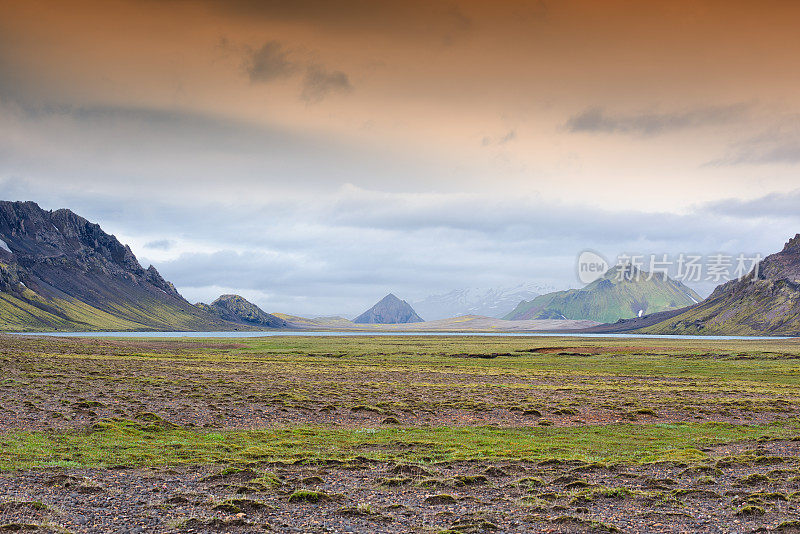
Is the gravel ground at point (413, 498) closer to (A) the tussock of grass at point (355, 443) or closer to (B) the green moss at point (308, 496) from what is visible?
(B) the green moss at point (308, 496)

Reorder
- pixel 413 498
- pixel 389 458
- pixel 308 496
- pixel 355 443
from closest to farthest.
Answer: pixel 308 496 → pixel 413 498 → pixel 389 458 → pixel 355 443

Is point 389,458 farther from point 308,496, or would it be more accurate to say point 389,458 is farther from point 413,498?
point 308,496

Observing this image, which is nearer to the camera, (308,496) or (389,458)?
(308,496)

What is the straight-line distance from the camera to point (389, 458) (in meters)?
28.1

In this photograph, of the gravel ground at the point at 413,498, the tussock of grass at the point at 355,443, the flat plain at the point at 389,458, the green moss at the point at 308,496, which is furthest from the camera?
the tussock of grass at the point at 355,443

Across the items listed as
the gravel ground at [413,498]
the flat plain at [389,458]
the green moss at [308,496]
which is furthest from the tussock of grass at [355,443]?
the green moss at [308,496]

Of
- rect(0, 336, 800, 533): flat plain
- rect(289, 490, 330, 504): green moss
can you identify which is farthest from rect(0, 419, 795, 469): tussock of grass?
rect(289, 490, 330, 504): green moss

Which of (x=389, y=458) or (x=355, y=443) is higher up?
(x=389, y=458)

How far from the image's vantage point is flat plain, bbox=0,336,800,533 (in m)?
18.8

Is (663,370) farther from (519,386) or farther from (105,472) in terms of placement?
(105,472)

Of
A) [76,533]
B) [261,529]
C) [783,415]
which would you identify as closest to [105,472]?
[76,533]

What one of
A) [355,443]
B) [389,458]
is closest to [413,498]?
[389,458]

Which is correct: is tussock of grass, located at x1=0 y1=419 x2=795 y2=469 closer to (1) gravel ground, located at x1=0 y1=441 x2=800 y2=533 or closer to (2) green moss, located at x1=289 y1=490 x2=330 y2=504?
(1) gravel ground, located at x1=0 y1=441 x2=800 y2=533

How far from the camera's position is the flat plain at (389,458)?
18812mm
